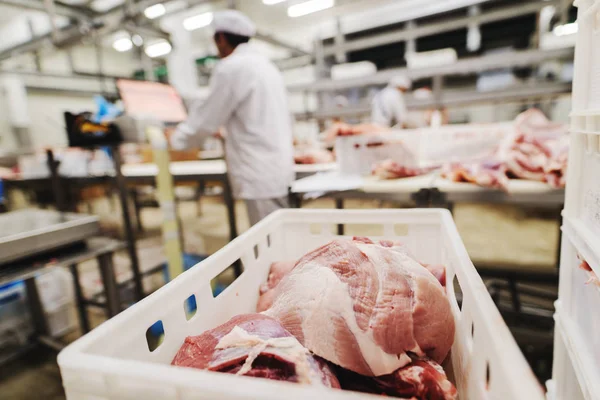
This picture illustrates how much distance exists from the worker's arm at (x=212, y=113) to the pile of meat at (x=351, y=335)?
191cm

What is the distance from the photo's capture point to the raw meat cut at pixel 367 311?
0.57 metres

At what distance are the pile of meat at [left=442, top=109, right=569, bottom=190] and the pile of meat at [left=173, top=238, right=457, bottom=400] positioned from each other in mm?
1468

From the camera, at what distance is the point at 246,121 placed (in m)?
2.37

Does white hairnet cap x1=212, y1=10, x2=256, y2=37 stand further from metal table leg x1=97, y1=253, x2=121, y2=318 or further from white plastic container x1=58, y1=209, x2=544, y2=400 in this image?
white plastic container x1=58, y1=209, x2=544, y2=400

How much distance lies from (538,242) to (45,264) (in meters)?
4.66

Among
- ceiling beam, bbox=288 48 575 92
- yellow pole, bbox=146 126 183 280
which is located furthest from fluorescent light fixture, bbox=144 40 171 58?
yellow pole, bbox=146 126 183 280

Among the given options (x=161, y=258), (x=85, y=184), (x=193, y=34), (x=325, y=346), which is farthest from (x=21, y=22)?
(x=325, y=346)

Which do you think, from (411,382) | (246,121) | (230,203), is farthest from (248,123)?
(411,382)

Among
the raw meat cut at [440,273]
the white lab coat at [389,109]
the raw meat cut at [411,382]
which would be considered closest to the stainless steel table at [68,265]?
the raw meat cut at [411,382]

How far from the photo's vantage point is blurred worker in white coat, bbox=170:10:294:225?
2.30m

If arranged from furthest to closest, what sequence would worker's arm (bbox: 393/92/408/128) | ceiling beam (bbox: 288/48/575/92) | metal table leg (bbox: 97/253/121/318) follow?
worker's arm (bbox: 393/92/408/128) → ceiling beam (bbox: 288/48/575/92) → metal table leg (bbox: 97/253/121/318)

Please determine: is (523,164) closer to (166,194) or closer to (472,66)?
(472,66)

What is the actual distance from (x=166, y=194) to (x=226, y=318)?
4.69ft

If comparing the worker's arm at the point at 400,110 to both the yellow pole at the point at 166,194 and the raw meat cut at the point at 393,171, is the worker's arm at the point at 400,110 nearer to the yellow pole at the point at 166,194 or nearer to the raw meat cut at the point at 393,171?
the raw meat cut at the point at 393,171
